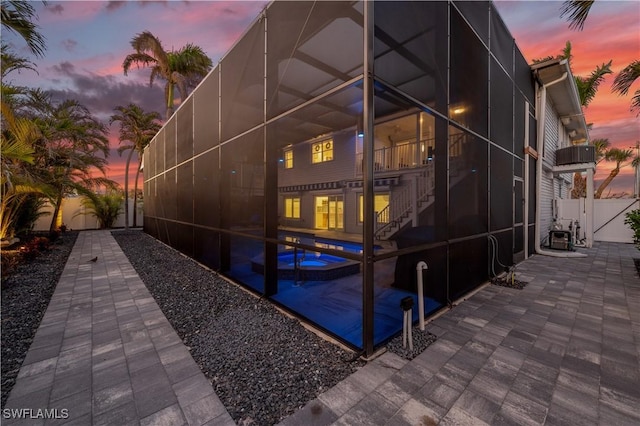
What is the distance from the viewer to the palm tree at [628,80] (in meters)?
5.59

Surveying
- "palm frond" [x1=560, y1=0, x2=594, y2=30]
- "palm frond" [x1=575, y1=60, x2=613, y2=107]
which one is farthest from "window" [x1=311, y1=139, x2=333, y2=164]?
"palm frond" [x1=575, y1=60, x2=613, y2=107]

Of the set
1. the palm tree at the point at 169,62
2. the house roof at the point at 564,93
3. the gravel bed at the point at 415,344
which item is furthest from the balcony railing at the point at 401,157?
the palm tree at the point at 169,62

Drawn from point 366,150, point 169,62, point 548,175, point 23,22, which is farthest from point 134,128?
point 548,175

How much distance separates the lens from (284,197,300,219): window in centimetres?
1580

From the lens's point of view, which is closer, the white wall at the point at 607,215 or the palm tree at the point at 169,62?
the white wall at the point at 607,215

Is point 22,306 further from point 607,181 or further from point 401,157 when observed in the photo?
point 607,181

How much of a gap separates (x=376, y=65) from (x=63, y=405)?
158 inches

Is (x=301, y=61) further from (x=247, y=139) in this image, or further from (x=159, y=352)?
(x=159, y=352)

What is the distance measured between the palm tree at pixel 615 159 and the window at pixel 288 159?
24.4 metres

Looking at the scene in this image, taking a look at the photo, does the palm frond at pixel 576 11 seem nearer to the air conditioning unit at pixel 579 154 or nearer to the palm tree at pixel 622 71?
the palm tree at pixel 622 71

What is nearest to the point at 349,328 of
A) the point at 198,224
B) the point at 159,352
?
the point at 159,352

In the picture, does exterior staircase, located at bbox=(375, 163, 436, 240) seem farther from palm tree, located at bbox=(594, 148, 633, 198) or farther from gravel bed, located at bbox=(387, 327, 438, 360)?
palm tree, located at bbox=(594, 148, 633, 198)

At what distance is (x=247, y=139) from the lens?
4520 mm

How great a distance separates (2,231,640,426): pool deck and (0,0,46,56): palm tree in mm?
4329
